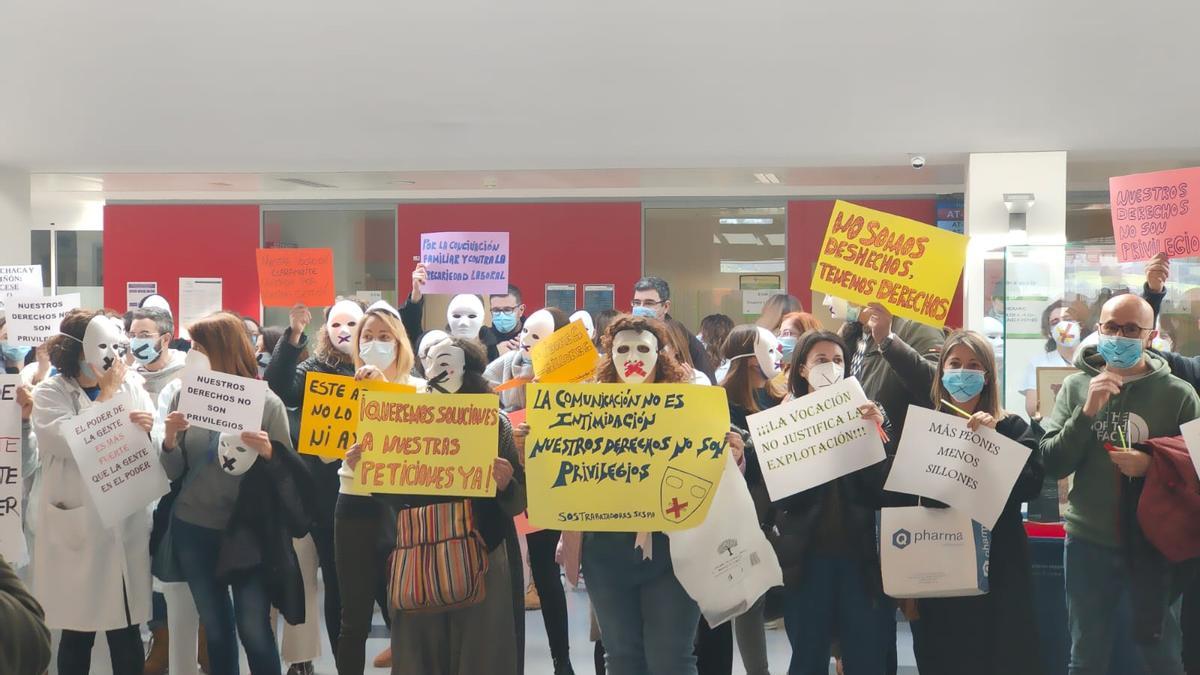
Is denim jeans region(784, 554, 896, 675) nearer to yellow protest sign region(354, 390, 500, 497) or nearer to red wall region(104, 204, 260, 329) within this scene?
yellow protest sign region(354, 390, 500, 497)

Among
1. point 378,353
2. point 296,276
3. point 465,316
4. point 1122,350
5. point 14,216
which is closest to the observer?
point 1122,350

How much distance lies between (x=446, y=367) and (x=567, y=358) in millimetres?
696

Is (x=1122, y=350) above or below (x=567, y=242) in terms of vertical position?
below

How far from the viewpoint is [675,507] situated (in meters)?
3.58

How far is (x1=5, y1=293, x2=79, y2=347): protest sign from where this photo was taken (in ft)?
18.7

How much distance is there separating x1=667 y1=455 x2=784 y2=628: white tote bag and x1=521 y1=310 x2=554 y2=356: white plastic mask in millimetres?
2285

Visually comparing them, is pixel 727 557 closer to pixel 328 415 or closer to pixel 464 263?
pixel 328 415

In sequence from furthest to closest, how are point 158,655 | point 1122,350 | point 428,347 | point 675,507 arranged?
point 158,655 → point 428,347 → point 1122,350 → point 675,507

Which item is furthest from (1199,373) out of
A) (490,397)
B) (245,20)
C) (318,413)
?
(245,20)

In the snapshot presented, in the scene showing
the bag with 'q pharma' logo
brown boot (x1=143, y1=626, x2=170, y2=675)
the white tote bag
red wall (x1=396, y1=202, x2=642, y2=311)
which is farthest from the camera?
red wall (x1=396, y1=202, x2=642, y2=311)

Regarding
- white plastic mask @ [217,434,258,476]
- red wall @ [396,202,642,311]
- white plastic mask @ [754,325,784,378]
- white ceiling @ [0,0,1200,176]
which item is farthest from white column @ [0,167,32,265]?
white plastic mask @ [754,325,784,378]

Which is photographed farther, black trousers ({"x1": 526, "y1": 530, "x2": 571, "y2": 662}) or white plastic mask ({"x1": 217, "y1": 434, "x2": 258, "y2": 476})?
black trousers ({"x1": 526, "y1": 530, "x2": 571, "y2": 662})

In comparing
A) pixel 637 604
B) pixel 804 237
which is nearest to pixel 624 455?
pixel 637 604

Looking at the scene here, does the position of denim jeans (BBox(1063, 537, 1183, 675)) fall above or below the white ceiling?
below
